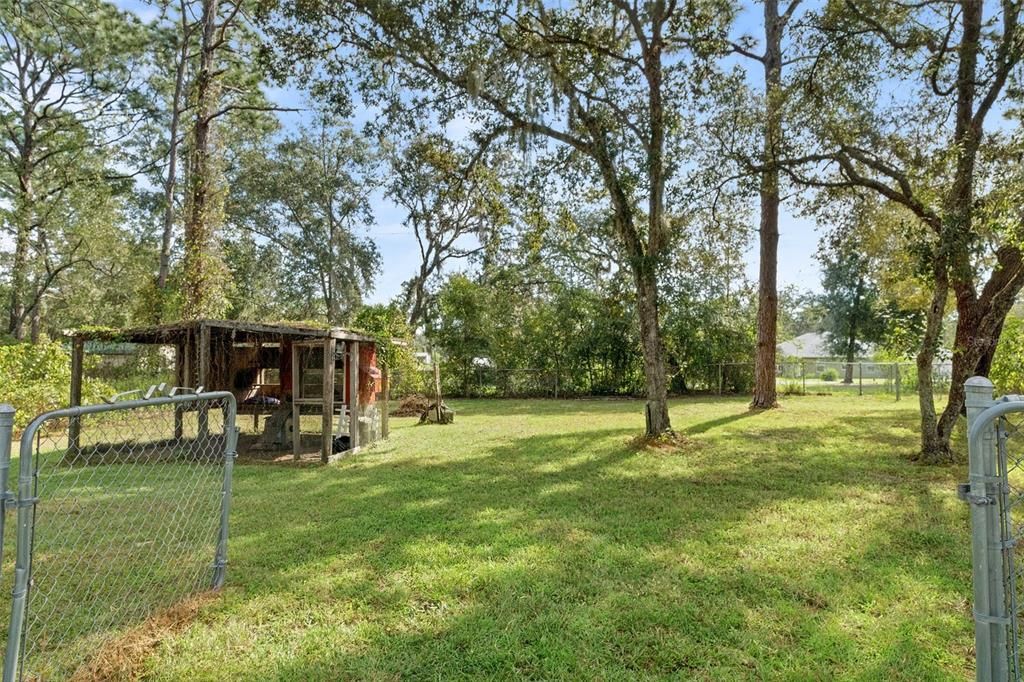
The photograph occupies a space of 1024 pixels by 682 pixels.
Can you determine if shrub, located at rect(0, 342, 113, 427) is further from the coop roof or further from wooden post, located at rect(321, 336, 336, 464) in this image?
wooden post, located at rect(321, 336, 336, 464)

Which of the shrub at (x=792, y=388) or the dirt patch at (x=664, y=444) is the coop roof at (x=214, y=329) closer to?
the dirt patch at (x=664, y=444)

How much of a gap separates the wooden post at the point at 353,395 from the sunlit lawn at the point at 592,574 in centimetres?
131

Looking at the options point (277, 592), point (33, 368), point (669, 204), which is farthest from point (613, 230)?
point (33, 368)

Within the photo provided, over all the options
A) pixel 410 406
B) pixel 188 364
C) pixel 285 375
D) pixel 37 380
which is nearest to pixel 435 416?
pixel 410 406

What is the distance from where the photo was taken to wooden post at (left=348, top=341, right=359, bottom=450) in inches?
331

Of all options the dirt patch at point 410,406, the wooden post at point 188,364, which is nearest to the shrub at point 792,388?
the dirt patch at point 410,406

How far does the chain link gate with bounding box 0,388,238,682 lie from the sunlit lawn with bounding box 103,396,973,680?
12.7 inches

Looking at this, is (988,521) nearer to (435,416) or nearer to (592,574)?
(592,574)

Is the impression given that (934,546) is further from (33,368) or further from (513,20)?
(33,368)

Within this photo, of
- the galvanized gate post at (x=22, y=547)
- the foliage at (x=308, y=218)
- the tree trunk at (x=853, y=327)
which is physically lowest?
the galvanized gate post at (x=22, y=547)

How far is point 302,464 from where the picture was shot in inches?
301

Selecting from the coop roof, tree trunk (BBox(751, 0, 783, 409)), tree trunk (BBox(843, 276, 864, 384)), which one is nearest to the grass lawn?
the coop roof

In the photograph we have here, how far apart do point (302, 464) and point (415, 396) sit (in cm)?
852

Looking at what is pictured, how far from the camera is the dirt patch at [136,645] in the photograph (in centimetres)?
247
